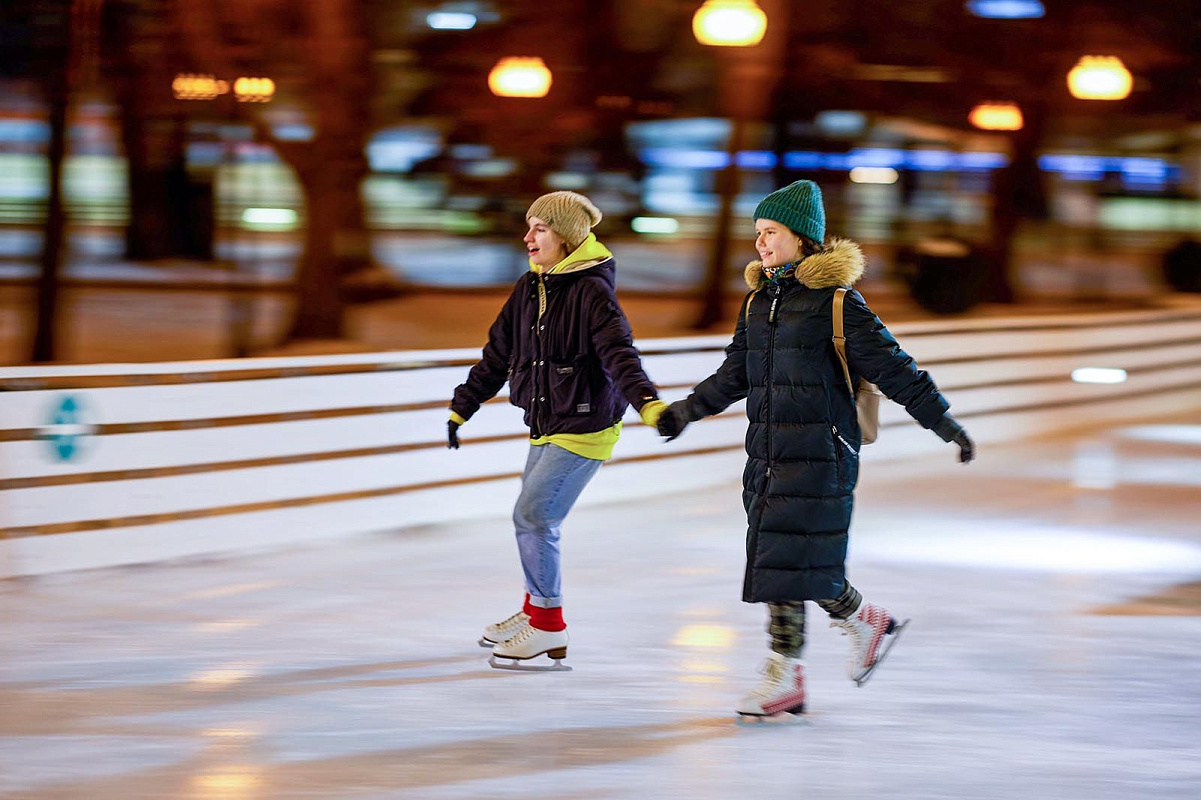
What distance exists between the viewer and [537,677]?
580 cm

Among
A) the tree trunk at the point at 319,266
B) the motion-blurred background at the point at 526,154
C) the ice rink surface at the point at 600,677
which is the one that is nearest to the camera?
the ice rink surface at the point at 600,677

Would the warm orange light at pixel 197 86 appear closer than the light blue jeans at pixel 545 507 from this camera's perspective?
No

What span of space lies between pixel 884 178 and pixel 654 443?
16312 mm

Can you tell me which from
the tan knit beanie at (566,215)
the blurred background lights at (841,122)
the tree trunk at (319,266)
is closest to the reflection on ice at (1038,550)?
the tan knit beanie at (566,215)

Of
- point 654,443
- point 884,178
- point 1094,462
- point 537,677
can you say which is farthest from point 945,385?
point 884,178

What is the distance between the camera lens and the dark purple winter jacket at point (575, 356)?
574cm

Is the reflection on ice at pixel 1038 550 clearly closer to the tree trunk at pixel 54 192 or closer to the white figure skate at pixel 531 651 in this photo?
the white figure skate at pixel 531 651

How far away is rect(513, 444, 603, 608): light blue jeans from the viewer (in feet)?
19.2

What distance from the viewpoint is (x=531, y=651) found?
5.91m

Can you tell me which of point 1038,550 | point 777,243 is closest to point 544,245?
point 777,243

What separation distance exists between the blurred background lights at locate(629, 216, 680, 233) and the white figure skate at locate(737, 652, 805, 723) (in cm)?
A: 1837

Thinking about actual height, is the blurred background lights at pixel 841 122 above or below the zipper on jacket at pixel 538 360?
above

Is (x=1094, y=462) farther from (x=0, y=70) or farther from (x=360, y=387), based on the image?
(x=0, y=70)

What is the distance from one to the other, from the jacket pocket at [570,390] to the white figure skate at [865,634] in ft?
3.77
